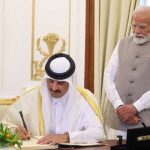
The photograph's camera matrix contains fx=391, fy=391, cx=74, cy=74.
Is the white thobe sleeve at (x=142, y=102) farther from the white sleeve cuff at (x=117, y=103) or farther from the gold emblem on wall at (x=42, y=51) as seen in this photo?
the gold emblem on wall at (x=42, y=51)

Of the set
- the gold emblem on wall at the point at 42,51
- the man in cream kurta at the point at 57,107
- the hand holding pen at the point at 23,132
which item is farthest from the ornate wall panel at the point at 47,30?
the hand holding pen at the point at 23,132

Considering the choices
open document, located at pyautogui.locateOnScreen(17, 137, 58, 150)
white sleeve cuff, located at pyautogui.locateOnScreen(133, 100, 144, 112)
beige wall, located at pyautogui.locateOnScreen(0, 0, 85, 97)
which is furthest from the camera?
beige wall, located at pyautogui.locateOnScreen(0, 0, 85, 97)

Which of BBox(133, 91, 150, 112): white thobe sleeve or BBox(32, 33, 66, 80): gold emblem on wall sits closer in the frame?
BBox(133, 91, 150, 112): white thobe sleeve

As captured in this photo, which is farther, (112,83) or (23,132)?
(112,83)

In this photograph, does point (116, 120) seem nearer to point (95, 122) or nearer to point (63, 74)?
point (95, 122)

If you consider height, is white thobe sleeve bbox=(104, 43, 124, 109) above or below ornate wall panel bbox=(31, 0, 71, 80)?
below

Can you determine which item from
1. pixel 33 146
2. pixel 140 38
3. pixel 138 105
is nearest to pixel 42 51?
pixel 140 38

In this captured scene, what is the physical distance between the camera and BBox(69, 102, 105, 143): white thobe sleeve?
277cm

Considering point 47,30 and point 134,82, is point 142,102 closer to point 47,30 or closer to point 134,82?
point 134,82

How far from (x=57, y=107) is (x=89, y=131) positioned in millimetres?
406

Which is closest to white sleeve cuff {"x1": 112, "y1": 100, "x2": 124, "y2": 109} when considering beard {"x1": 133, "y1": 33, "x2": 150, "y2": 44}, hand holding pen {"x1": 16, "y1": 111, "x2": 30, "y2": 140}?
beard {"x1": 133, "y1": 33, "x2": 150, "y2": 44}

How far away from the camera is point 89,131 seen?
2906 mm

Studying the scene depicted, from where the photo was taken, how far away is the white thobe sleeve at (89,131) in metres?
2.77

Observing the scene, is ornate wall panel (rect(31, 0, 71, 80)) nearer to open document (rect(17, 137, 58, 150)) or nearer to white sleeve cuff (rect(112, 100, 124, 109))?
white sleeve cuff (rect(112, 100, 124, 109))
